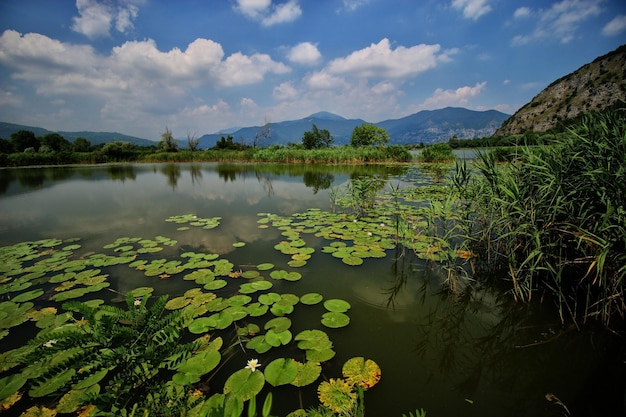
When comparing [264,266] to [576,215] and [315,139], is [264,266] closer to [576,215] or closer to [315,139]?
[576,215]


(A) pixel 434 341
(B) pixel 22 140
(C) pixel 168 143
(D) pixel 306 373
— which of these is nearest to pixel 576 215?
(A) pixel 434 341

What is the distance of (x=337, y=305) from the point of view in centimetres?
289

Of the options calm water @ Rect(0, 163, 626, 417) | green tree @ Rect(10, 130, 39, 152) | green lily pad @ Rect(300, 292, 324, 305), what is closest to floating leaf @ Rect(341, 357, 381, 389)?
calm water @ Rect(0, 163, 626, 417)

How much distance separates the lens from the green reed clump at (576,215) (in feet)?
8.32

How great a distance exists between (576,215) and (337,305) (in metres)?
3.16

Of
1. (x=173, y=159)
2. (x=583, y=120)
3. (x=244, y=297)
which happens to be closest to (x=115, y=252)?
(x=244, y=297)

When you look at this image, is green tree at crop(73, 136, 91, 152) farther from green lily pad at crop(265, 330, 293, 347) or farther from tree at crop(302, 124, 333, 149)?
green lily pad at crop(265, 330, 293, 347)

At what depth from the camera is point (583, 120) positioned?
3.28 metres

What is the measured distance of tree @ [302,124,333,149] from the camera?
144 feet

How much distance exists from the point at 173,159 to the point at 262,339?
3443 centimetres

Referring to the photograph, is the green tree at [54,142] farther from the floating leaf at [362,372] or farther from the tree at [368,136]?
the floating leaf at [362,372]

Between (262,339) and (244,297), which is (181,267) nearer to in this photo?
(244,297)

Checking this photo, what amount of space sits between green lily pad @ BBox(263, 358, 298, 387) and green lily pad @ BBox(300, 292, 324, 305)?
0.93 metres

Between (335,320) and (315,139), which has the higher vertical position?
(315,139)
